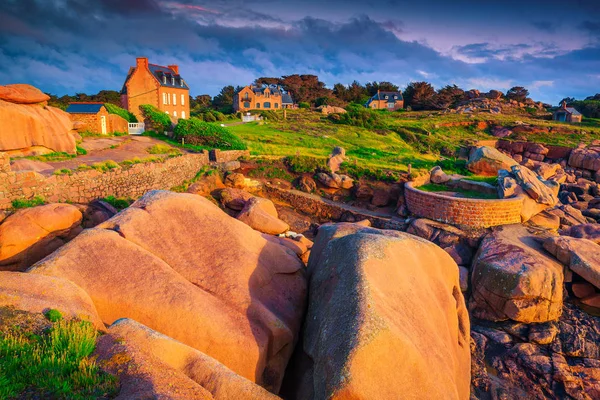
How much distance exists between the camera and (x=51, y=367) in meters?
5.43

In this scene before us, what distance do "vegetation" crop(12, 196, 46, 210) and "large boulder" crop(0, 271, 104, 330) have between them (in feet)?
26.9

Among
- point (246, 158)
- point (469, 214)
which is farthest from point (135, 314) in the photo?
point (246, 158)

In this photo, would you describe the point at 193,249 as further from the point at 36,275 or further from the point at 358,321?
the point at 358,321

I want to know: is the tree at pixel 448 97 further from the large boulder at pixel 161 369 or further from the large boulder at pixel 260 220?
the large boulder at pixel 161 369

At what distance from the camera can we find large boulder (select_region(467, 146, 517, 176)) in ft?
94.1

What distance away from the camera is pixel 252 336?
28.8 feet

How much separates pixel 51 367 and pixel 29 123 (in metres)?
17.1

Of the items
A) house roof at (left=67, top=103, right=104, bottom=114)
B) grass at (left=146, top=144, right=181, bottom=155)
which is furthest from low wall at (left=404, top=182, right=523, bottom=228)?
Result: house roof at (left=67, top=103, right=104, bottom=114)

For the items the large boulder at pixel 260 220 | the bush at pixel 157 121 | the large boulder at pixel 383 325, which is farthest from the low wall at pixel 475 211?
the bush at pixel 157 121

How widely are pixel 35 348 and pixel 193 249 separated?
5270mm

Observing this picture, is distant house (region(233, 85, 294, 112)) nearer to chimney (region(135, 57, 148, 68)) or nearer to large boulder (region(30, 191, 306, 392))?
chimney (region(135, 57, 148, 68))

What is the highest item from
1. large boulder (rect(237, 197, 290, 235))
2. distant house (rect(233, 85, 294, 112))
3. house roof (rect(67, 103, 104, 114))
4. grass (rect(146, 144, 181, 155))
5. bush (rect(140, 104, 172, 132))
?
distant house (rect(233, 85, 294, 112))

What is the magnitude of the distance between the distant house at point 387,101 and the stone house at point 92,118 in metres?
63.9

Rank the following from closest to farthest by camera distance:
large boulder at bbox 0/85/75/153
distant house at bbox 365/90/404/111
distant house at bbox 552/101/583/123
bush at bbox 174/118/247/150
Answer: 1. large boulder at bbox 0/85/75/153
2. bush at bbox 174/118/247/150
3. distant house at bbox 552/101/583/123
4. distant house at bbox 365/90/404/111
